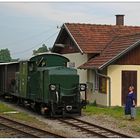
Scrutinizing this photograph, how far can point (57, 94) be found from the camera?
1923cm

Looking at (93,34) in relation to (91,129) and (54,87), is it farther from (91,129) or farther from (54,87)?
(91,129)

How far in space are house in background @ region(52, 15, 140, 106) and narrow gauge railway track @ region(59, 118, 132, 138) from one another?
5990mm

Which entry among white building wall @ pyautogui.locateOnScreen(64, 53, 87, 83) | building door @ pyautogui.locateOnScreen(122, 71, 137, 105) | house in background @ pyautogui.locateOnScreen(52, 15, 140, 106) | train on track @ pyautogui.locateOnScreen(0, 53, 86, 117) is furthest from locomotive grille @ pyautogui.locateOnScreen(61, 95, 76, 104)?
white building wall @ pyautogui.locateOnScreen(64, 53, 87, 83)

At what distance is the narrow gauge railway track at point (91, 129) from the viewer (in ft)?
47.1

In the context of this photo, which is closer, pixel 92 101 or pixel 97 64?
pixel 97 64

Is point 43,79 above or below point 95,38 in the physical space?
below

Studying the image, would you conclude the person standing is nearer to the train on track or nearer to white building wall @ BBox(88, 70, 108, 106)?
the train on track

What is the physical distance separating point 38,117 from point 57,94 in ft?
5.12

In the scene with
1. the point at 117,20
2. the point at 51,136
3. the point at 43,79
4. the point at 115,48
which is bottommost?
the point at 51,136

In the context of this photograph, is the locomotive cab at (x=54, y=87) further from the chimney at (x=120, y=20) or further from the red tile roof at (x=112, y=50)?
the chimney at (x=120, y=20)

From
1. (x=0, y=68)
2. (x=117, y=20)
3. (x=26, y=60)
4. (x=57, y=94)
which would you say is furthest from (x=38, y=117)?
(x=117, y=20)

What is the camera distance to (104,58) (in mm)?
25094

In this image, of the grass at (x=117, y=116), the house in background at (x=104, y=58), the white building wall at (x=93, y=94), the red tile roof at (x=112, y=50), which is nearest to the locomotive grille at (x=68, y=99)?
the grass at (x=117, y=116)

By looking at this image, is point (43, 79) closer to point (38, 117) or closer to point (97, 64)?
point (38, 117)
